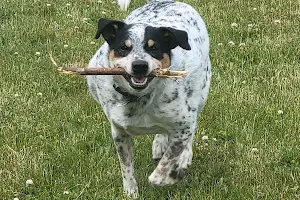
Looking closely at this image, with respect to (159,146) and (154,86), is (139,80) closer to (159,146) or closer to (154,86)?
(154,86)

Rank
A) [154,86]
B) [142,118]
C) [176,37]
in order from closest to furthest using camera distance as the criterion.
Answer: [176,37], [154,86], [142,118]

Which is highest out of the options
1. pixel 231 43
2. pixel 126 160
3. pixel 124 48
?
pixel 124 48

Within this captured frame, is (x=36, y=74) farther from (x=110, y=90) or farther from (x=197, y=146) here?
(x=110, y=90)

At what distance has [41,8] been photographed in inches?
414

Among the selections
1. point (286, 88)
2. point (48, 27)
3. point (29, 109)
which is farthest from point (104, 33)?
point (48, 27)

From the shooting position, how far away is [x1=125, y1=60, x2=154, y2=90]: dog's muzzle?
14.9 feet

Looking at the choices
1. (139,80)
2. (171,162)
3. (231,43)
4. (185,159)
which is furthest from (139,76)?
(231,43)

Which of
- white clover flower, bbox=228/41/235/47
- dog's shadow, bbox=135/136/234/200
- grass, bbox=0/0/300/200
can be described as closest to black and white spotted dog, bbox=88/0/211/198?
dog's shadow, bbox=135/136/234/200

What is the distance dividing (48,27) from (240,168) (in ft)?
15.3

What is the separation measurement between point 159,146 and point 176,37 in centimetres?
143

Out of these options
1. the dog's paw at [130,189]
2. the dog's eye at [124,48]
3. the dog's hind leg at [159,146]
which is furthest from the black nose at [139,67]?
the dog's hind leg at [159,146]

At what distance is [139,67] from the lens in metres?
4.54

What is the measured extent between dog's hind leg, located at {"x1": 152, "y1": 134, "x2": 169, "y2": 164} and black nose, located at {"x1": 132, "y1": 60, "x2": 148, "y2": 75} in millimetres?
1459

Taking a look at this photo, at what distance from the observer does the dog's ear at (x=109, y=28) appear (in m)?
4.86
